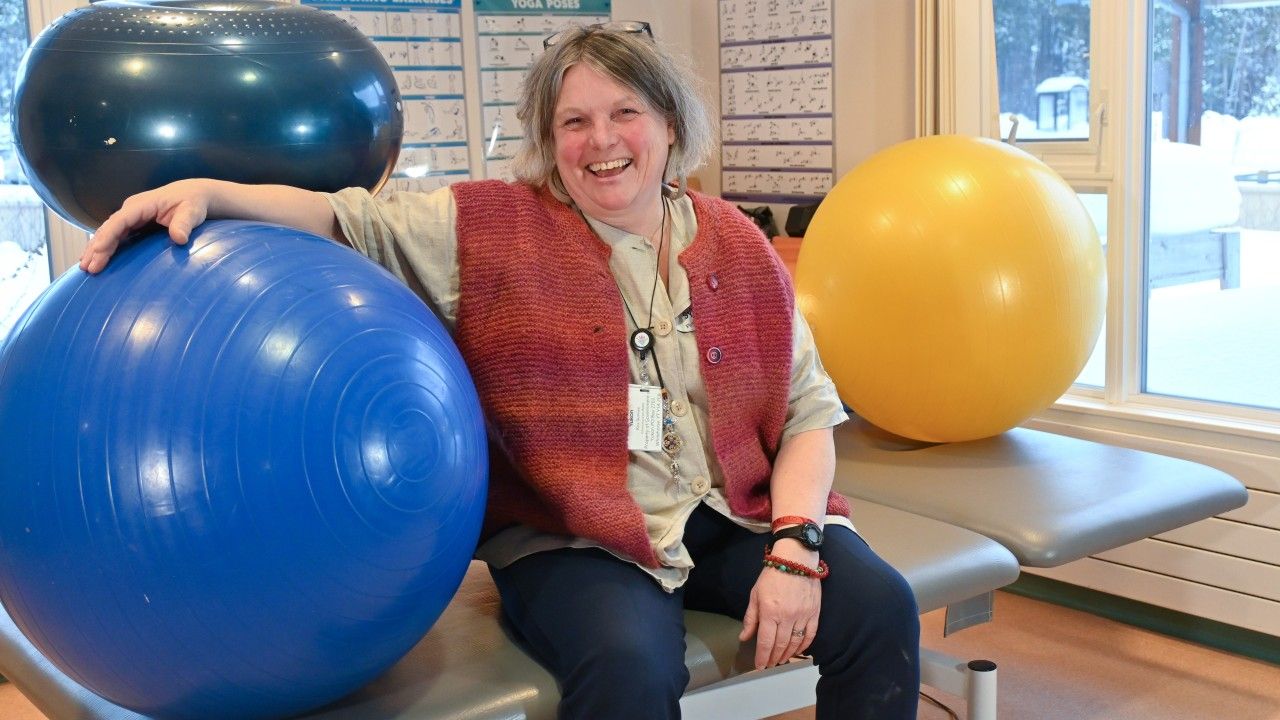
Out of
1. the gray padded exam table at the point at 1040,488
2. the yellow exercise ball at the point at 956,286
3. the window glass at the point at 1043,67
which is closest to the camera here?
the gray padded exam table at the point at 1040,488

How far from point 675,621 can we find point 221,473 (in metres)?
0.70

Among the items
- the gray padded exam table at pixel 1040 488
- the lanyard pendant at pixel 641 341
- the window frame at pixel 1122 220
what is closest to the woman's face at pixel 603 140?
the lanyard pendant at pixel 641 341

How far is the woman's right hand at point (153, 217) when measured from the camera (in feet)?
4.76

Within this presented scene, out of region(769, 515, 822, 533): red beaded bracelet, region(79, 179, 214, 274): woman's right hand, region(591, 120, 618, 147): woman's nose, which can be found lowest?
region(769, 515, 822, 533): red beaded bracelet

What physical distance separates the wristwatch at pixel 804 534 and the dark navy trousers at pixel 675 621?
0.04m

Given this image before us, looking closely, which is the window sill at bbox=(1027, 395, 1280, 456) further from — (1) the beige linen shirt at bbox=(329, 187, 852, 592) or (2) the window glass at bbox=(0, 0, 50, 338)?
(2) the window glass at bbox=(0, 0, 50, 338)

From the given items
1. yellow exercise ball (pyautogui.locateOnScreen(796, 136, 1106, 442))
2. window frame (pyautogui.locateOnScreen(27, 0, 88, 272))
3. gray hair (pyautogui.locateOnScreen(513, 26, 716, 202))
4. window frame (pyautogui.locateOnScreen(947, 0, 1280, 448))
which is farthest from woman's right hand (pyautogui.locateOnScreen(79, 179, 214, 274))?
window frame (pyautogui.locateOnScreen(947, 0, 1280, 448))

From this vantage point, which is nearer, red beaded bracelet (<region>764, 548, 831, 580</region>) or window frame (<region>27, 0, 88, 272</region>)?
red beaded bracelet (<region>764, 548, 831, 580</region>)

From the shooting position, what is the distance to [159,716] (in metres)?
1.46

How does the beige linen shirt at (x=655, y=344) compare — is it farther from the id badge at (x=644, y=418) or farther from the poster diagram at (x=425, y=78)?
the poster diagram at (x=425, y=78)

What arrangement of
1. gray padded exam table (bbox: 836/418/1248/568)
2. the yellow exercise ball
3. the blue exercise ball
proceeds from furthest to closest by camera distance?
the yellow exercise ball
gray padded exam table (bbox: 836/418/1248/568)
the blue exercise ball

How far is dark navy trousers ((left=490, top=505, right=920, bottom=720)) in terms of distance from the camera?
5.24 feet

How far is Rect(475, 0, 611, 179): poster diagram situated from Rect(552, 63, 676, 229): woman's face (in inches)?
80.7

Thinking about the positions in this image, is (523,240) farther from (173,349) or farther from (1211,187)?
(1211,187)
